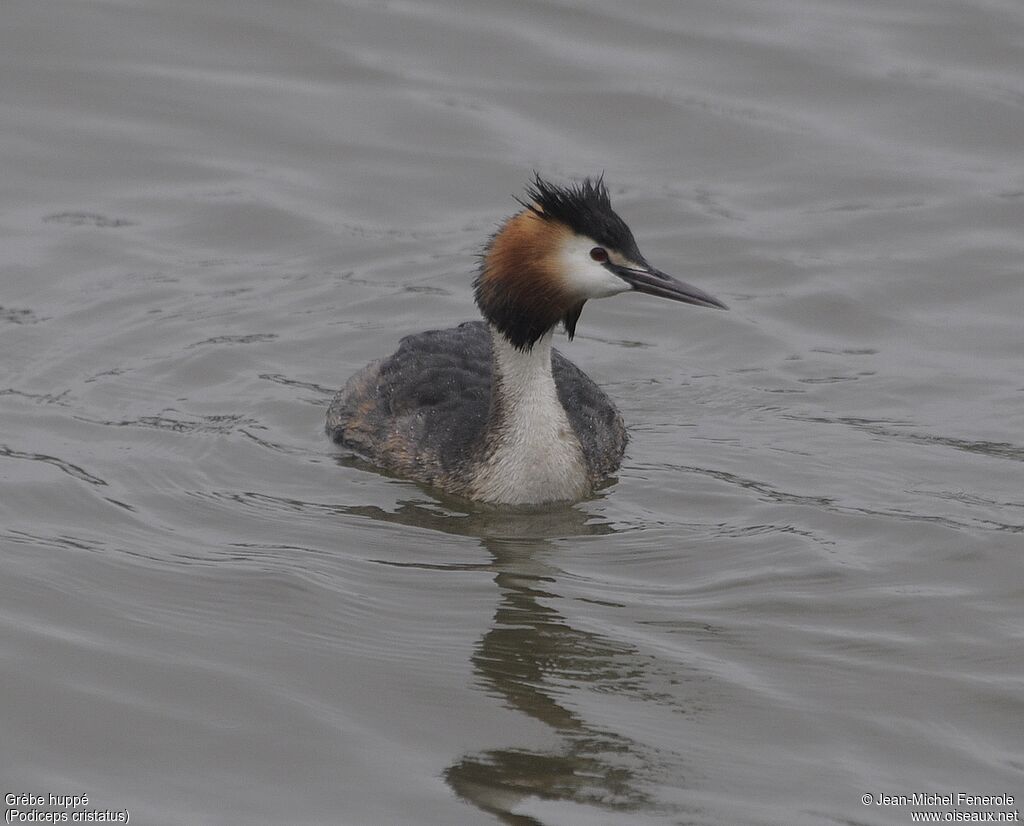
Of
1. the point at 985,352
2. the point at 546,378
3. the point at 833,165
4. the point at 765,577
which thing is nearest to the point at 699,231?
the point at 833,165

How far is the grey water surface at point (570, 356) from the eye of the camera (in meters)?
6.74

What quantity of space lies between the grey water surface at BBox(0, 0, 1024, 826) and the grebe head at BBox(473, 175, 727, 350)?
1.01 meters

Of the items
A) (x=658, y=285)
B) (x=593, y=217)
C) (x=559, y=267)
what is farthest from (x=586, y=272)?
(x=658, y=285)

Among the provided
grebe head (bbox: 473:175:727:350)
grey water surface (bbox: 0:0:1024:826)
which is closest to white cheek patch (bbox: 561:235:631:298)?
grebe head (bbox: 473:175:727:350)

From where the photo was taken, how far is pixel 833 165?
577 inches

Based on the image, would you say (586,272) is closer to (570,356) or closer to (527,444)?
(527,444)

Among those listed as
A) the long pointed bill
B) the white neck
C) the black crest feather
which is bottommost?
the white neck

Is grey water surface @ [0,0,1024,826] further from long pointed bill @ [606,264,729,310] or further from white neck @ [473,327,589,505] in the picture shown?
long pointed bill @ [606,264,729,310]

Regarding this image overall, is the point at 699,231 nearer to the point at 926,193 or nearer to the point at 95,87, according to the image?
the point at 926,193

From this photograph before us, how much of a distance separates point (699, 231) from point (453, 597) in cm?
597

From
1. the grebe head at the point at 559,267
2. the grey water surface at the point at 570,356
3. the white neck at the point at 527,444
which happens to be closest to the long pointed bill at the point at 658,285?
the grebe head at the point at 559,267

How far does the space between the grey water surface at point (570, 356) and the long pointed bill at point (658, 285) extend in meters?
1.06

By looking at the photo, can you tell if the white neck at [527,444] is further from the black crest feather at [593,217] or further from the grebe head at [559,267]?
the black crest feather at [593,217]

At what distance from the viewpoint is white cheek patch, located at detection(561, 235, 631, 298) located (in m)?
9.17
